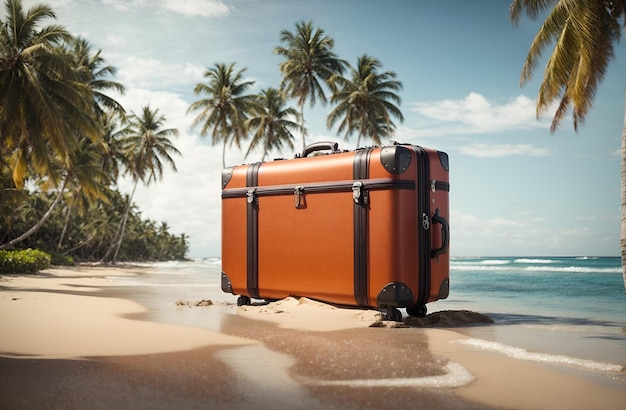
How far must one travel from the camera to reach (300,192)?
24.5 ft

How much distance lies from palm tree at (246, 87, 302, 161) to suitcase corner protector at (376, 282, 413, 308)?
28.6 meters

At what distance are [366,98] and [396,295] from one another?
91.9 feet

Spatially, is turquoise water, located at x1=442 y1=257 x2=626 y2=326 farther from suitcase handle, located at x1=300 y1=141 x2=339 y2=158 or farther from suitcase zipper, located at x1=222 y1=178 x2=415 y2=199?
suitcase handle, located at x1=300 y1=141 x2=339 y2=158

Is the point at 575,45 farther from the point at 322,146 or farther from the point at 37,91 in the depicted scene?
the point at 37,91

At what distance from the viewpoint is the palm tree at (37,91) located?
15406 mm

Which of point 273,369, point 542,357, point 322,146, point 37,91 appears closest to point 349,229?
point 322,146

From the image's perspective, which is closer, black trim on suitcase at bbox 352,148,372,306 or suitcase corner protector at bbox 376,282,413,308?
suitcase corner protector at bbox 376,282,413,308

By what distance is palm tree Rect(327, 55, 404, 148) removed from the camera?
3338cm

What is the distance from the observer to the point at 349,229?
6.94 metres

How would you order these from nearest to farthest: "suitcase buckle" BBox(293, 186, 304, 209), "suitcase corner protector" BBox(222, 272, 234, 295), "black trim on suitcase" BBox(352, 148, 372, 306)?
"black trim on suitcase" BBox(352, 148, 372, 306) → "suitcase buckle" BBox(293, 186, 304, 209) → "suitcase corner protector" BBox(222, 272, 234, 295)

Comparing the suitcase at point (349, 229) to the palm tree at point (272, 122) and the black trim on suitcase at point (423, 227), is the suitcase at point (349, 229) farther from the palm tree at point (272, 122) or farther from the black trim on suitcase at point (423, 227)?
the palm tree at point (272, 122)

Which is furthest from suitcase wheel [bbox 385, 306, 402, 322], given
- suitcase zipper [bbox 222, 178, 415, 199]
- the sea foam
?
suitcase zipper [bbox 222, 178, 415, 199]

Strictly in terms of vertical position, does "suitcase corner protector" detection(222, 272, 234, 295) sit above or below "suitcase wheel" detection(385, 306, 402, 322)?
above

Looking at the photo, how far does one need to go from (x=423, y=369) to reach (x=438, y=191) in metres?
3.42
